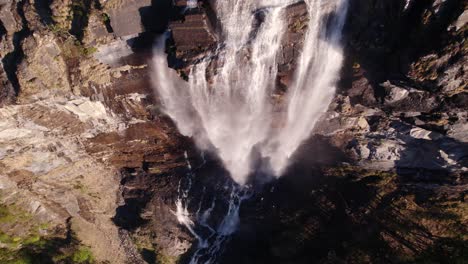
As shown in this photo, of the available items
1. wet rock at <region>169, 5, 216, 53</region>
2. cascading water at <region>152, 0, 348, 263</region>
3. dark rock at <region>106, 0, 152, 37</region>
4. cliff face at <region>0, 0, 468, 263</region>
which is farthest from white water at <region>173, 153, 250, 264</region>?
dark rock at <region>106, 0, 152, 37</region>

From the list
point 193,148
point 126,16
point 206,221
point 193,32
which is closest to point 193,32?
point 193,32

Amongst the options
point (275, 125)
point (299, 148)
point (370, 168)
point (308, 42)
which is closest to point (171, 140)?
point (275, 125)

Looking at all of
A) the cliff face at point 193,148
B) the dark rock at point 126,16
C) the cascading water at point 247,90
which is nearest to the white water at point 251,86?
the cascading water at point 247,90

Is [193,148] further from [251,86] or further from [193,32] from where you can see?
[193,32]

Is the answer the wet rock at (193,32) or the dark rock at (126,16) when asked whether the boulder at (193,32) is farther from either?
the dark rock at (126,16)

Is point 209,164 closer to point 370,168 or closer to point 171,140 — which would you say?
point 171,140
